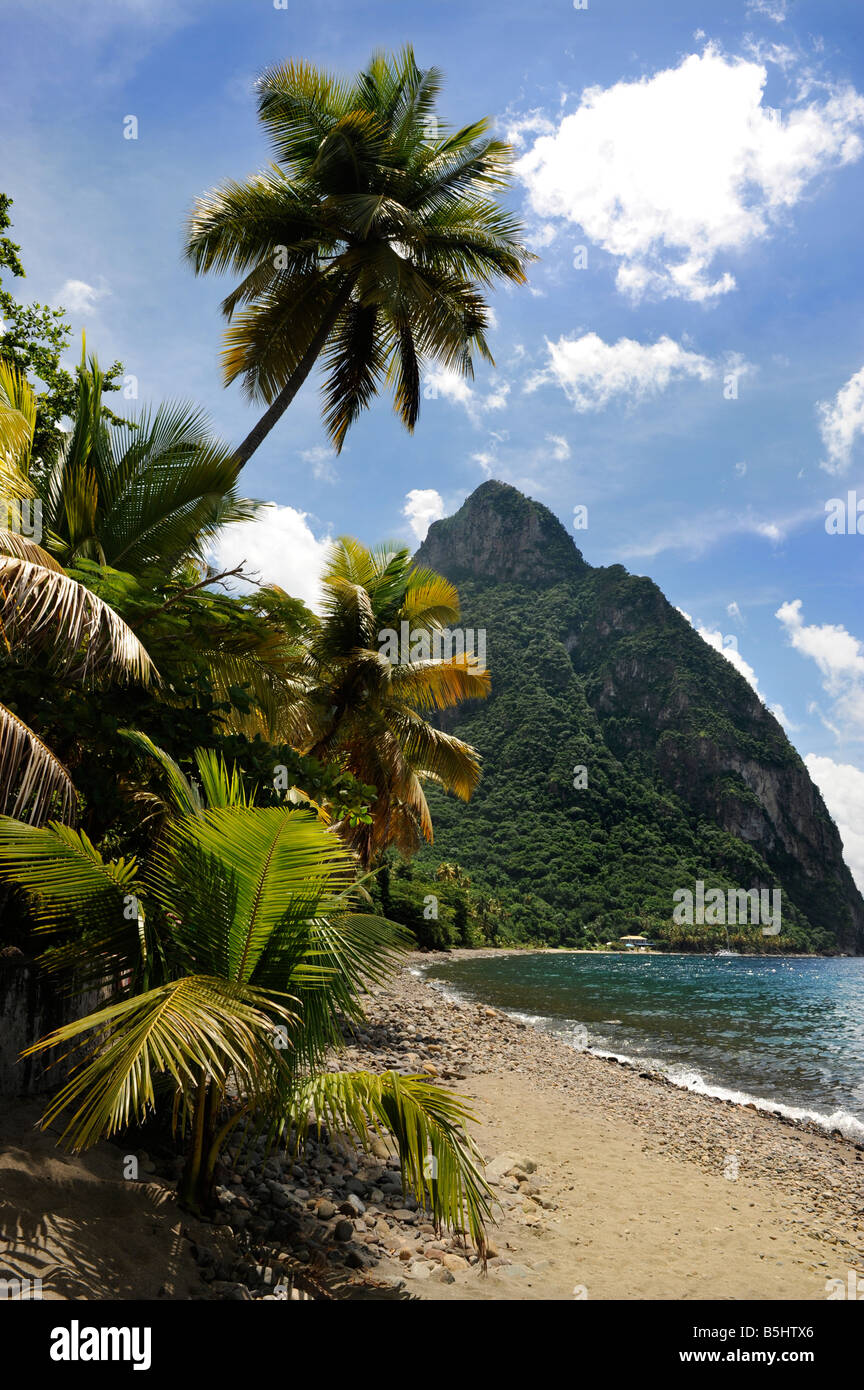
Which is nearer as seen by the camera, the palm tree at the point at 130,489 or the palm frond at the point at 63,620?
the palm frond at the point at 63,620

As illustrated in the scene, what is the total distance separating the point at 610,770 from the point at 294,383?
104 meters

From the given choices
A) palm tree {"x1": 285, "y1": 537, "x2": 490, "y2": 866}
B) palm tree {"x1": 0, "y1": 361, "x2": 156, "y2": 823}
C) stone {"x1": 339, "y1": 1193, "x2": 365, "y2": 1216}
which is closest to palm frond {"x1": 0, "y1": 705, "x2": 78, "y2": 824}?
palm tree {"x1": 0, "y1": 361, "x2": 156, "y2": 823}

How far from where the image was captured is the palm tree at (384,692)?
1349 centimetres

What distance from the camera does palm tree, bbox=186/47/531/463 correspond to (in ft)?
30.4

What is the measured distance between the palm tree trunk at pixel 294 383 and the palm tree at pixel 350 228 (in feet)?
0.06

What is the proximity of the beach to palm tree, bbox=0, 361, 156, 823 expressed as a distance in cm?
184

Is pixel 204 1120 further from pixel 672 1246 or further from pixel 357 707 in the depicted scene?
pixel 357 707

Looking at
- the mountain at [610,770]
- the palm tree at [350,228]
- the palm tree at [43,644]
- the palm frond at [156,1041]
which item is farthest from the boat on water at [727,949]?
the palm frond at [156,1041]

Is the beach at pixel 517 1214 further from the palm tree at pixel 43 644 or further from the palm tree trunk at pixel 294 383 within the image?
the palm tree trunk at pixel 294 383

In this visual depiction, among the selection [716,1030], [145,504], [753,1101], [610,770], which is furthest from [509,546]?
[145,504]

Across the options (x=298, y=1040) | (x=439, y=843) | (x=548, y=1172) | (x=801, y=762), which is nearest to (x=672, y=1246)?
(x=548, y=1172)

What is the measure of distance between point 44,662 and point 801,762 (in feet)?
486

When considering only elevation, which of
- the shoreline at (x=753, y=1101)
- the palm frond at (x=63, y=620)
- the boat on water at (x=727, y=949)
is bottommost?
the boat on water at (x=727, y=949)

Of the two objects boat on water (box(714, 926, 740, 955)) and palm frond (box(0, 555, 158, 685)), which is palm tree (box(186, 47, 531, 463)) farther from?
boat on water (box(714, 926, 740, 955))
